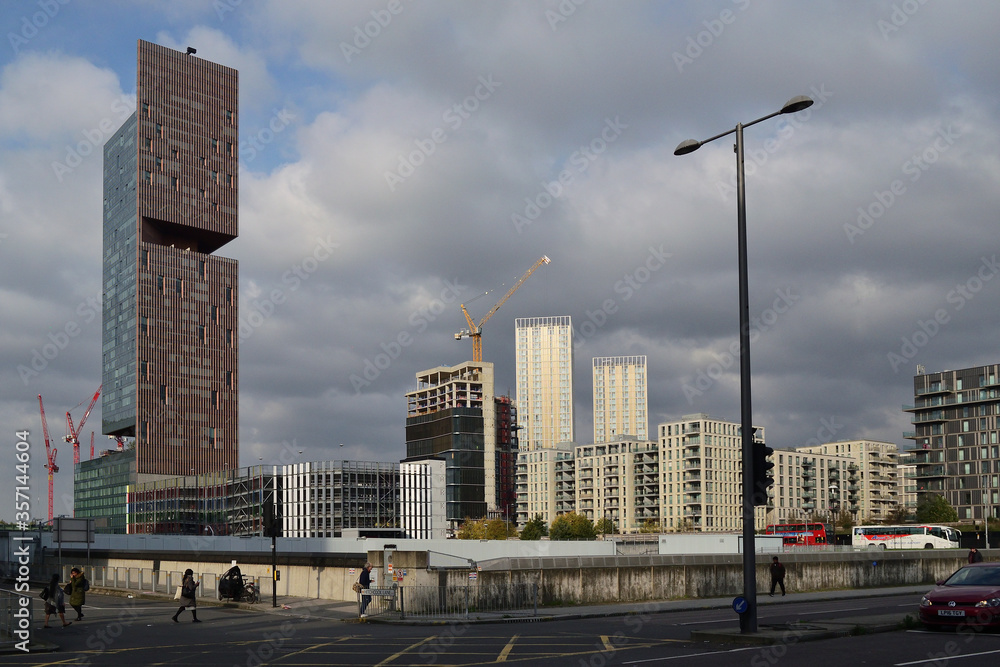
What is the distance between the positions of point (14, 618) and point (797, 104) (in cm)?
2126

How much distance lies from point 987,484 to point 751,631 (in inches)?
5302

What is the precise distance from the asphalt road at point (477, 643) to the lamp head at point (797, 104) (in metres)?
10.0

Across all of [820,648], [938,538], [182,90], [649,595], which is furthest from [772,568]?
[182,90]

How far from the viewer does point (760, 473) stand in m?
18.7

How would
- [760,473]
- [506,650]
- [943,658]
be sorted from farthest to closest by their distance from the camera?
[506,650], [760,473], [943,658]

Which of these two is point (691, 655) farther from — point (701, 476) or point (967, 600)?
point (701, 476)

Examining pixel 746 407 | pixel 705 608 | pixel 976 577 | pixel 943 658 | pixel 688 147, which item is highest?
pixel 688 147

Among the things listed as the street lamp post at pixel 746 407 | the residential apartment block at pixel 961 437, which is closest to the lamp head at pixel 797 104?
the street lamp post at pixel 746 407

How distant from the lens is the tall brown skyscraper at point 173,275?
177 metres

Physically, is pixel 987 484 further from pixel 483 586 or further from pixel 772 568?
pixel 483 586

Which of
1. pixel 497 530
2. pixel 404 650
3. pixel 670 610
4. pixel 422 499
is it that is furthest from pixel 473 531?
pixel 404 650

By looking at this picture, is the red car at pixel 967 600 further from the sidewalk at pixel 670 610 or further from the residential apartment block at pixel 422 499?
the residential apartment block at pixel 422 499

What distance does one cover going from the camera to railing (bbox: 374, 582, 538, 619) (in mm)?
29000

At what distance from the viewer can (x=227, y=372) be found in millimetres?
183375
